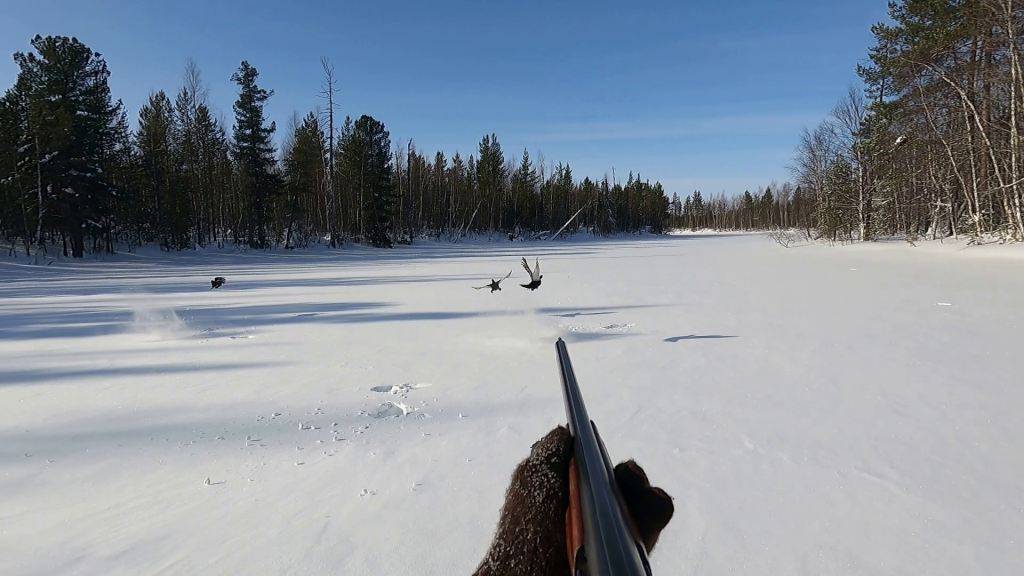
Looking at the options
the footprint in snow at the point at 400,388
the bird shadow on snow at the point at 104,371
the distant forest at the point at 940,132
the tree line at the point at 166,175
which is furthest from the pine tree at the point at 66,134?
the distant forest at the point at 940,132

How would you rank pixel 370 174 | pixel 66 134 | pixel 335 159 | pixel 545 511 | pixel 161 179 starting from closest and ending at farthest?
pixel 545 511 < pixel 66 134 < pixel 161 179 < pixel 370 174 < pixel 335 159

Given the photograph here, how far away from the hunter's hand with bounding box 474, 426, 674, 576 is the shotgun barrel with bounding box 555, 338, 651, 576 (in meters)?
0.15

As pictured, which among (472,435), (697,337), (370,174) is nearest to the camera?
(472,435)

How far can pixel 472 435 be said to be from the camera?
12.9 feet

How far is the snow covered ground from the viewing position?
2.51 metres

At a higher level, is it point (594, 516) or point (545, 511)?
point (594, 516)

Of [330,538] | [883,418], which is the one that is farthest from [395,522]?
[883,418]

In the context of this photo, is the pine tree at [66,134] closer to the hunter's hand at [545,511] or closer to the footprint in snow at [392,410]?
the footprint in snow at [392,410]

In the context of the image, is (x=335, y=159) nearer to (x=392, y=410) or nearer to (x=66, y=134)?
(x=66, y=134)

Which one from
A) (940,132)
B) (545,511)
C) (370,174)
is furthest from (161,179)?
(940,132)

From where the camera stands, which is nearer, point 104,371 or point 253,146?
point 104,371

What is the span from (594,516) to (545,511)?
359 mm

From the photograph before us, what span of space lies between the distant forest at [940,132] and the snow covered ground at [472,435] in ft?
52.1

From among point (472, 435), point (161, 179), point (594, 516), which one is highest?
point (161, 179)
